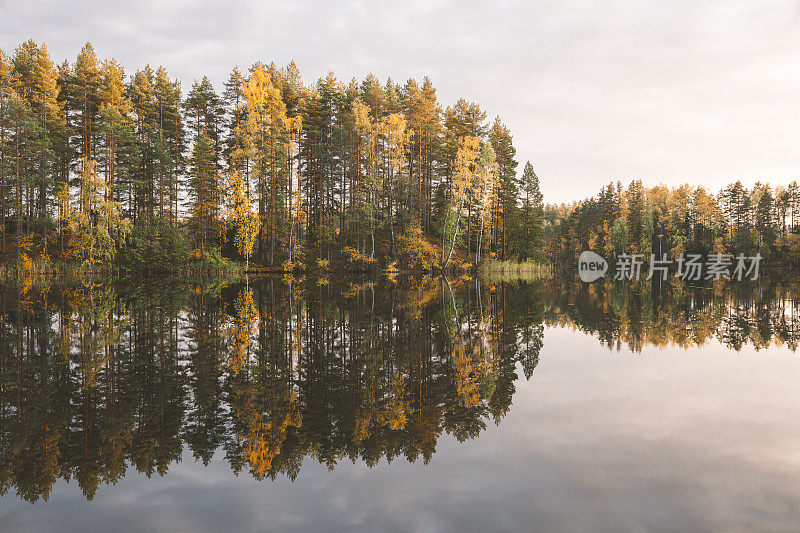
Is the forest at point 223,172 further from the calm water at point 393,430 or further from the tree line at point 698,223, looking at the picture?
the tree line at point 698,223

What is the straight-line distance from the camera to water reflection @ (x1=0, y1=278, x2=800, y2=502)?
6.40 meters

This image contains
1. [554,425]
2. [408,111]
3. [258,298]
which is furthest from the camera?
[408,111]

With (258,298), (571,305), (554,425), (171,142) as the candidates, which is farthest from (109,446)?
(171,142)

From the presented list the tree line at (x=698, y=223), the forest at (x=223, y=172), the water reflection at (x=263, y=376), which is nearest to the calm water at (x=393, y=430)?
the water reflection at (x=263, y=376)

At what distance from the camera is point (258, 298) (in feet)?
82.6

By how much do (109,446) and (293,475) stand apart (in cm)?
287

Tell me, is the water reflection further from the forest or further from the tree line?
the tree line

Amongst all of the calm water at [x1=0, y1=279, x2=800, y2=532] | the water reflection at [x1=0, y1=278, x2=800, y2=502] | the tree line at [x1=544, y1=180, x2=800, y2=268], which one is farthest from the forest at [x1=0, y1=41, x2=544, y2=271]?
the tree line at [x1=544, y1=180, x2=800, y2=268]

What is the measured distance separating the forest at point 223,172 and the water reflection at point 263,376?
2262cm

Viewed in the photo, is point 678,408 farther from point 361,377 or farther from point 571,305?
point 571,305

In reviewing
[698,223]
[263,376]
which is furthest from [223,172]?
[698,223]

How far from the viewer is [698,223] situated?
10256 cm

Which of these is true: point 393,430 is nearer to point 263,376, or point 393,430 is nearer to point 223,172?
point 263,376

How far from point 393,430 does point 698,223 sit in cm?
11723
